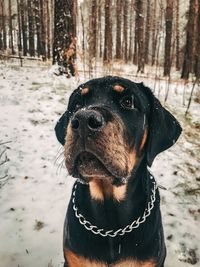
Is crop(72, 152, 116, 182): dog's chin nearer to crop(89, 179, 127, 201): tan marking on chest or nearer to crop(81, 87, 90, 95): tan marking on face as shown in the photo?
crop(89, 179, 127, 201): tan marking on chest

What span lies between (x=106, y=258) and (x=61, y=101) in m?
5.76

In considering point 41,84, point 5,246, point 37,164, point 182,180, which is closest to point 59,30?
point 41,84

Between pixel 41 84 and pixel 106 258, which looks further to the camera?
pixel 41 84

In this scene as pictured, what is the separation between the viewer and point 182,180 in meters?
5.25

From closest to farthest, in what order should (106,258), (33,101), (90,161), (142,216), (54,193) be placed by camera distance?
(90,161) < (106,258) < (142,216) < (54,193) < (33,101)

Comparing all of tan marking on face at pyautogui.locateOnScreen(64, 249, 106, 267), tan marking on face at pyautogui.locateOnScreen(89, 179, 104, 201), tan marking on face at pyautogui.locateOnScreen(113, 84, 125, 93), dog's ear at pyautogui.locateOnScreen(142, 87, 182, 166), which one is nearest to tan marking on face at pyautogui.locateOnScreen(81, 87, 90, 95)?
tan marking on face at pyautogui.locateOnScreen(113, 84, 125, 93)

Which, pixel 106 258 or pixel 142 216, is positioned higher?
pixel 142 216

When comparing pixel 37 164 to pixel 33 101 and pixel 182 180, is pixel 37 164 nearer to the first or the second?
pixel 182 180

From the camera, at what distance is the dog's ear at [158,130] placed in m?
2.67

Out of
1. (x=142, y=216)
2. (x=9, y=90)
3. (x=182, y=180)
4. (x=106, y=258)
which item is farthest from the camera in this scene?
(x=9, y=90)

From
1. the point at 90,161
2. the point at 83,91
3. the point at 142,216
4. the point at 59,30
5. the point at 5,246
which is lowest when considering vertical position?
the point at 5,246

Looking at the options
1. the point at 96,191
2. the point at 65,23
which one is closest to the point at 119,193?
the point at 96,191

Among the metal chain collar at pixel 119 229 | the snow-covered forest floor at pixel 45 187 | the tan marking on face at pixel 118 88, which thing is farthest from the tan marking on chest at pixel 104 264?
the tan marking on face at pixel 118 88

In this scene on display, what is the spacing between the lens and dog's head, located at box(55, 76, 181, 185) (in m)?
2.14
